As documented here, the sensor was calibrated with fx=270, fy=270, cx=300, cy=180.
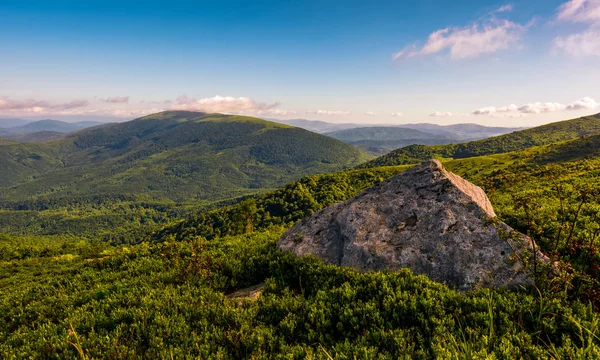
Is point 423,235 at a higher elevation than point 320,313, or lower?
higher

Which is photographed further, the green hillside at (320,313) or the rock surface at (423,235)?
the rock surface at (423,235)

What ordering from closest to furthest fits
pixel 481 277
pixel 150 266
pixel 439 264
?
pixel 481 277 < pixel 439 264 < pixel 150 266

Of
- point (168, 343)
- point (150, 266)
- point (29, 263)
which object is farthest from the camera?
point (29, 263)

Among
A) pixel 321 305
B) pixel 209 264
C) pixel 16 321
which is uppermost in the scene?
pixel 321 305

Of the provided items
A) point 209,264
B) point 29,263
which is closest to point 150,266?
point 209,264

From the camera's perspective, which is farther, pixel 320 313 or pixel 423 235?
pixel 423 235

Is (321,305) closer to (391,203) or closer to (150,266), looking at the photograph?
(391,203)

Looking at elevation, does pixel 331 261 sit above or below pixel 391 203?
below

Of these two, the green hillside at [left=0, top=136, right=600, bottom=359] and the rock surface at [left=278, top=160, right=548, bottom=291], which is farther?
the rock surface at [left=278, top=160, right=548, bottom=291]
